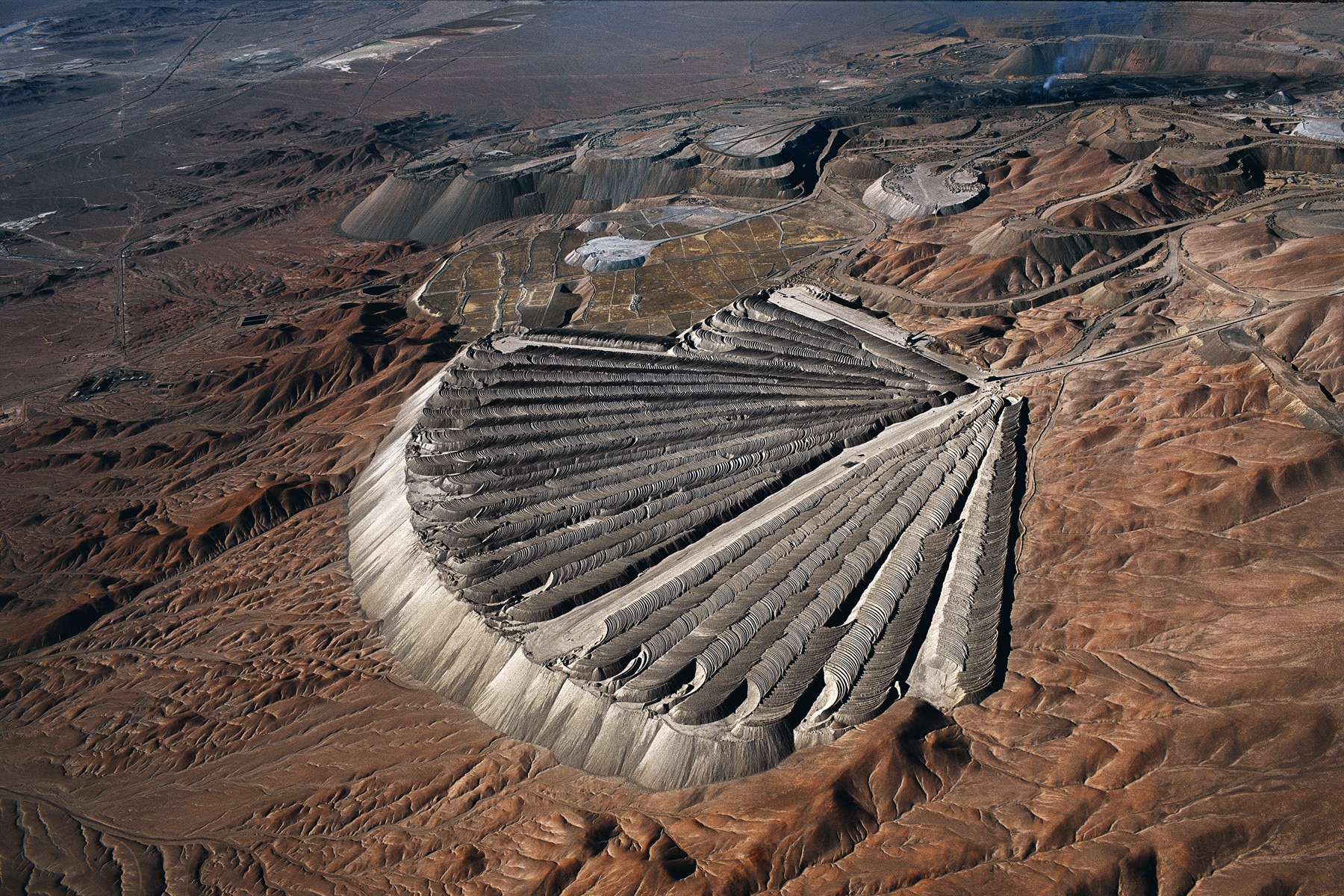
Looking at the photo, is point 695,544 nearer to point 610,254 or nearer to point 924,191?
point 610,254

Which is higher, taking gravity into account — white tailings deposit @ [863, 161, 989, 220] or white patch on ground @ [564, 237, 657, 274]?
white tailings deposit @ [863, 161, 989, 220]

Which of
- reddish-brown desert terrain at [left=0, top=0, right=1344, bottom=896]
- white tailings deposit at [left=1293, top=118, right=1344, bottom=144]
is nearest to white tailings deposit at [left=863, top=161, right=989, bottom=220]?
reddish-brown desert terrain at [left=0, top=0, right=1344, bottom=896]

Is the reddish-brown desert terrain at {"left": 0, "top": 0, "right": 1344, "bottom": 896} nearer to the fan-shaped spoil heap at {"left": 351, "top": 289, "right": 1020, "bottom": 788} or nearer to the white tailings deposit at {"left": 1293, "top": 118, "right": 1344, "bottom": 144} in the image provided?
the fan-shaped spoil heap at {"left": 351, "top": 289, "right": 1020, "bottom": 788}

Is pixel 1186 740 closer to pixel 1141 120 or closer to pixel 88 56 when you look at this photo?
pixel 1141 120

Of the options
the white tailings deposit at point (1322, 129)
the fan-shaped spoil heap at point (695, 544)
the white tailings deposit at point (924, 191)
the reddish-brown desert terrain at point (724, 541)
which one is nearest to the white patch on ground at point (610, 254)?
Answer: the reddish-brown desert terrain at point (724, 541)

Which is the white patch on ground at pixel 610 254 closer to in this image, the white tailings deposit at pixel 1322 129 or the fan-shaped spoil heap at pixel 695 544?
the fan-shaped spoil heap at pixel 695 544

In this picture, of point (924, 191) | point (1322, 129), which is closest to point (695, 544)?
point (924, 191)
